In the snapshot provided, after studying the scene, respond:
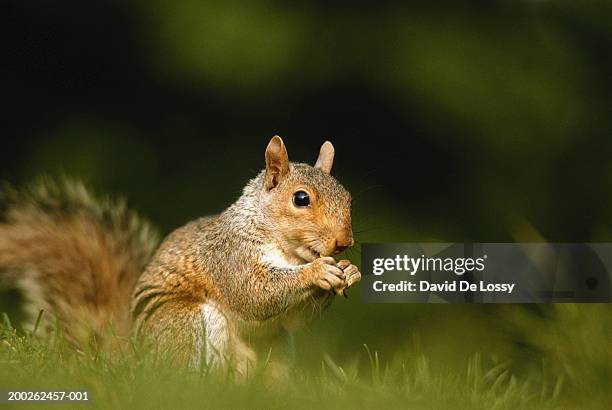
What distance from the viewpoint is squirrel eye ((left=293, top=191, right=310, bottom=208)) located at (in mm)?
2926

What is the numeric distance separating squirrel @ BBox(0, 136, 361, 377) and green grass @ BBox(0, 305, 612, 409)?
0.50 feet

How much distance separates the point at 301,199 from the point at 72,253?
0.94 meters

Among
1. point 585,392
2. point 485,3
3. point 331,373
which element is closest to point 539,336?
point 585,392

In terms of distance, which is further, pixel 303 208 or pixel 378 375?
pixel 303 208

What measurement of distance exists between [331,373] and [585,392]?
74 cm

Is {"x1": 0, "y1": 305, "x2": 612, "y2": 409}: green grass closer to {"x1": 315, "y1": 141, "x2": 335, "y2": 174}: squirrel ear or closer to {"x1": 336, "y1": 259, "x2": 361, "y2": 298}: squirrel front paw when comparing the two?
{"x1": 336, "y1": 259, "x2": 361, "y2": 298}: squirrel front paw

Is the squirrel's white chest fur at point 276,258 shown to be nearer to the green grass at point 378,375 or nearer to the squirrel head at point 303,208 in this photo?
the squirrel head at point 303,208

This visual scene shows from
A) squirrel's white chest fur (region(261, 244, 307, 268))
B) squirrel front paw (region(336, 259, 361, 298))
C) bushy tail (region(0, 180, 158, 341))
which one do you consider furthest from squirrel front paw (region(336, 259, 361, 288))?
bushy tail (region(0, 180, 158, 341))

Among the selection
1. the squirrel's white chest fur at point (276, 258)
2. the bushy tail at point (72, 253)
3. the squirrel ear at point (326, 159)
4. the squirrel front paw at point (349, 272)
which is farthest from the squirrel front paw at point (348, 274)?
the bushy tail at point (72, 253)

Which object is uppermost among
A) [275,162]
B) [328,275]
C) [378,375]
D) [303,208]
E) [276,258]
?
[275,162]

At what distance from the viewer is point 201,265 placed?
10.1 ft
